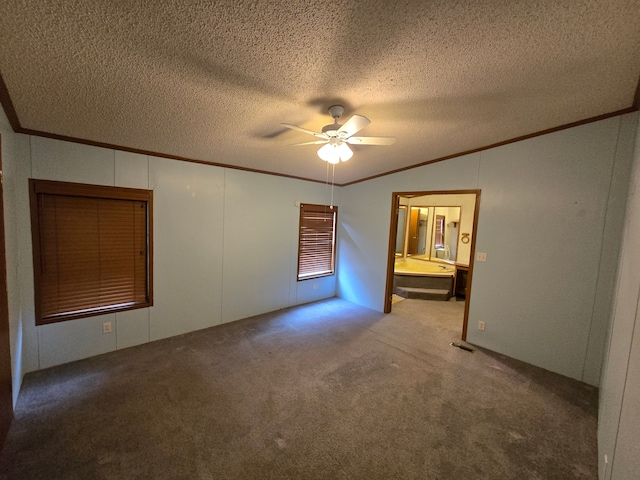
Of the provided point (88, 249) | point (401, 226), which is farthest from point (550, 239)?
point (88, 249)

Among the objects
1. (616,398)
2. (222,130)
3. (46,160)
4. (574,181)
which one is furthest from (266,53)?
(574,181)

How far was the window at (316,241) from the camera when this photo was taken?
468cm

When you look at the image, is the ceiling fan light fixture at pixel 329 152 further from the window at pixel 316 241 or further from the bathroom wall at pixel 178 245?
the window at pixel 316 241

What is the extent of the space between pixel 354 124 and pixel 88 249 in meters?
2.95

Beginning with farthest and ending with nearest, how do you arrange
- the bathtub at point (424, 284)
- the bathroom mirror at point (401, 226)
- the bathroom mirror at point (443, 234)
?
the bathroom mirror at point (443, 234)
the bathroom mirror at point (401, 226)
the bathtub at point (424, 284)

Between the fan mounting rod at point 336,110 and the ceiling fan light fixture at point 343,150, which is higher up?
the fan mounting rod at point 336,110

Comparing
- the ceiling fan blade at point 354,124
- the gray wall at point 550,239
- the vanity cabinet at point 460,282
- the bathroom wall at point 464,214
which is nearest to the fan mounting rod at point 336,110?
the ceiling fan blade at point 354,124

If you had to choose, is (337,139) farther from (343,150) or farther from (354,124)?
(354,124)

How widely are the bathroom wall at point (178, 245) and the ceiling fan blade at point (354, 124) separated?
2220 millimetres

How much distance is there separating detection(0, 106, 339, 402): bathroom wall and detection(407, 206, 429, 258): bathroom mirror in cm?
383

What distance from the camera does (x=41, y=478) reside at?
1510 millimetres

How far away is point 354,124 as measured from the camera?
6.00ft

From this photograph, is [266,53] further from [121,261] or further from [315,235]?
[315,235]

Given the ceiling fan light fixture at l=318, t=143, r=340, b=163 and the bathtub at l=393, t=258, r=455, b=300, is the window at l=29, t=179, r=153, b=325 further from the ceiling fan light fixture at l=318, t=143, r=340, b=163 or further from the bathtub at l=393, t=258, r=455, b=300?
the bathtub at l=393, t=258, r=455, b=300
